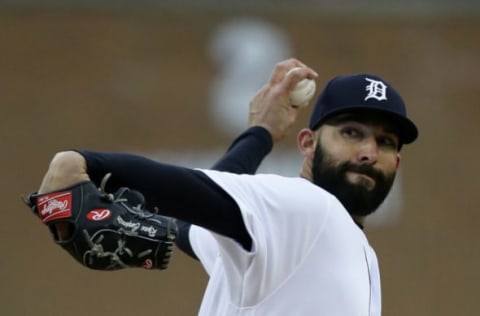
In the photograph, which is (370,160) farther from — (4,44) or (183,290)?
(4,44)

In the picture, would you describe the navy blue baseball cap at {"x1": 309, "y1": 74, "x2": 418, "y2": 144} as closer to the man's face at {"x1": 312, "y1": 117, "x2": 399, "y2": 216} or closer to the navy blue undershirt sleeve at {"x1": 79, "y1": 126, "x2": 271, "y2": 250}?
the man's face at {"x1": 312, "y1": 117, "x2": 399, "y2": 216}

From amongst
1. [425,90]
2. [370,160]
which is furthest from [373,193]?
[425,90]

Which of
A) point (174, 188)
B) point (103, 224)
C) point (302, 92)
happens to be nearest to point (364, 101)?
point (302, 92)

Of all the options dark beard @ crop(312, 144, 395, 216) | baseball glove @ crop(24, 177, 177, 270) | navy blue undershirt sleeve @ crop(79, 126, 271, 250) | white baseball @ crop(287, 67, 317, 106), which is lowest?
baseball glove @ crop(24, 177, 177, 270)

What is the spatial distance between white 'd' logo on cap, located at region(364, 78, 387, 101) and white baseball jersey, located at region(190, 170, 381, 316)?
11.6 inches

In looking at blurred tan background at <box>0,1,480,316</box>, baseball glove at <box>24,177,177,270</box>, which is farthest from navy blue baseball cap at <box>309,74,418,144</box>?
blurred tan background at <box>0,1,480,316</box>

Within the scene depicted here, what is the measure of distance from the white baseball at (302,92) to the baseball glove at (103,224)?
859mm

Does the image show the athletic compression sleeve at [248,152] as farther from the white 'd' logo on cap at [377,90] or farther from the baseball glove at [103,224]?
the baseball glove at [103,224]

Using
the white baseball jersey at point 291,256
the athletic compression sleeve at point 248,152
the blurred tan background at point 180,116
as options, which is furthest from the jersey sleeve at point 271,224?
the blurred tan background at point 180,116

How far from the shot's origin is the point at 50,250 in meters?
7.03

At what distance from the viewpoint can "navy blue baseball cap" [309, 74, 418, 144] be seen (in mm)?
2428

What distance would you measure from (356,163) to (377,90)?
0.18m

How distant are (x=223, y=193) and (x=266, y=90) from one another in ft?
2.72

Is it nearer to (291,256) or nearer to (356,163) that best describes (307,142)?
(356,163)
